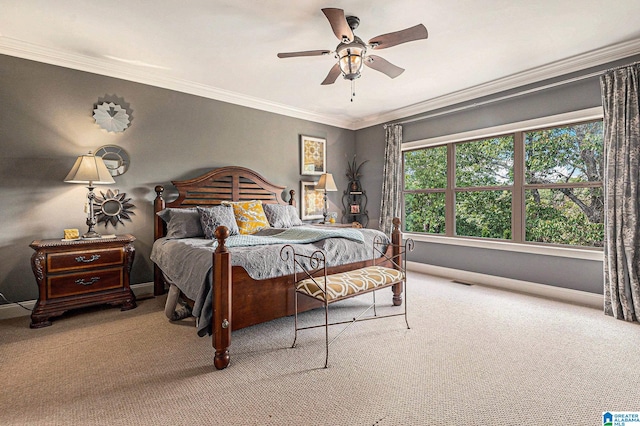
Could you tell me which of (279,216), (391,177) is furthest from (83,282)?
(391,177)

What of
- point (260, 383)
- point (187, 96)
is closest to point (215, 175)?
point (187, 96)

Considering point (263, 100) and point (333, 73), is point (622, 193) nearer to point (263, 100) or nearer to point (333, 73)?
point (333, 73)

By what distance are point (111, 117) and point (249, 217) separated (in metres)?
1.88

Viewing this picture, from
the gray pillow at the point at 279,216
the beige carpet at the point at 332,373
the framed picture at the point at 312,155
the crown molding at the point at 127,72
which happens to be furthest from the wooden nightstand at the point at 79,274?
the framed picture at the point at 312,155

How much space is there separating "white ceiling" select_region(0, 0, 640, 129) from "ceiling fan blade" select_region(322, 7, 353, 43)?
0.24 m

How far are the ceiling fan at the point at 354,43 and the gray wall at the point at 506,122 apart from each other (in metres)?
1.99

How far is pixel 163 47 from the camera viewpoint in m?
3.08

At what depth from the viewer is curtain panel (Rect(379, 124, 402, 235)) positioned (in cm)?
520

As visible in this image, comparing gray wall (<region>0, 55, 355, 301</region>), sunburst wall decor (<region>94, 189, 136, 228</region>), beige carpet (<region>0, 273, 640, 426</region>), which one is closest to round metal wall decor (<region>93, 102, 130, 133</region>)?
gray wall (<region>0, 55, 355, 301</region>)

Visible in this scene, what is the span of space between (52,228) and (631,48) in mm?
6027

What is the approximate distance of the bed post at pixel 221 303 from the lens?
203cm

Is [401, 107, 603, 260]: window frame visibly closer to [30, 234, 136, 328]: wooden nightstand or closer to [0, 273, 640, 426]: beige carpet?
[0, 273, 640, 426]: beige carpet

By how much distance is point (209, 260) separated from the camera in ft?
7.37

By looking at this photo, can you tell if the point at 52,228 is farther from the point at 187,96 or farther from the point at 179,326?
the point at 187,96
